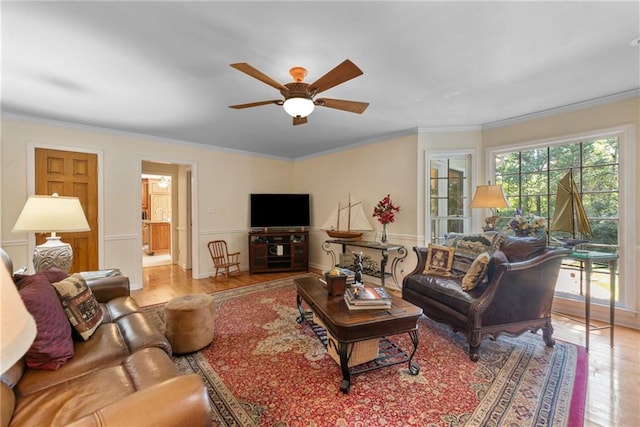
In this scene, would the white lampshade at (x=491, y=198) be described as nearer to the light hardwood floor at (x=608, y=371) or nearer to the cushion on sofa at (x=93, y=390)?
the light hardwood floor at (x=608, y=371)

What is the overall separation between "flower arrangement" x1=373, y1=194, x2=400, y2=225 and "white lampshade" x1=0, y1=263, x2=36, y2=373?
3.85 metres

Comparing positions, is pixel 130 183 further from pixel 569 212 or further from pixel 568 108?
pixel 568 108

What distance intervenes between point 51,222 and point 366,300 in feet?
8.89

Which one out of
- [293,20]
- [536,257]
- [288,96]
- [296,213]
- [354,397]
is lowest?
[354,397]

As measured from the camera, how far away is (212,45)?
194cm

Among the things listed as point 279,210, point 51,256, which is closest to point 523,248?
point 279,210

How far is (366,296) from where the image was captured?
2066 mm

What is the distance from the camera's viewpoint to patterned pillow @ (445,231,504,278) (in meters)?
2.82

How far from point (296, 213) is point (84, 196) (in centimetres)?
335

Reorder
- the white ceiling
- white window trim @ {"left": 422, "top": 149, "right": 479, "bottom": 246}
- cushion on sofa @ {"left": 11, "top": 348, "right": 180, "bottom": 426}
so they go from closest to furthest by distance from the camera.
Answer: cushion on sofa @ {"left": 11, "top": 348, "right": 180, "bottom": 426}, the white ceiling, white window trim @ {"left": 422, "top": 149, "right": 479, "bottom": 246}

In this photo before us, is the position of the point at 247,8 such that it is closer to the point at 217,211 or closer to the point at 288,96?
the point at 288,96

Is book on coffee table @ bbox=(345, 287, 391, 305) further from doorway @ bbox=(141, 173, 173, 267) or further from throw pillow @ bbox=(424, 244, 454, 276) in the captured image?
doorway @ bbox=(141, 173, 173, 267)

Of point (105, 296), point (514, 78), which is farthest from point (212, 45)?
point (514, 78)

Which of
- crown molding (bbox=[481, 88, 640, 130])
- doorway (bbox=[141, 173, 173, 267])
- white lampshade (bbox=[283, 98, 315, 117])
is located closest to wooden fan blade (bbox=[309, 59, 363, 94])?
white lampshade (bbox=[283, 98, 315, 117])
